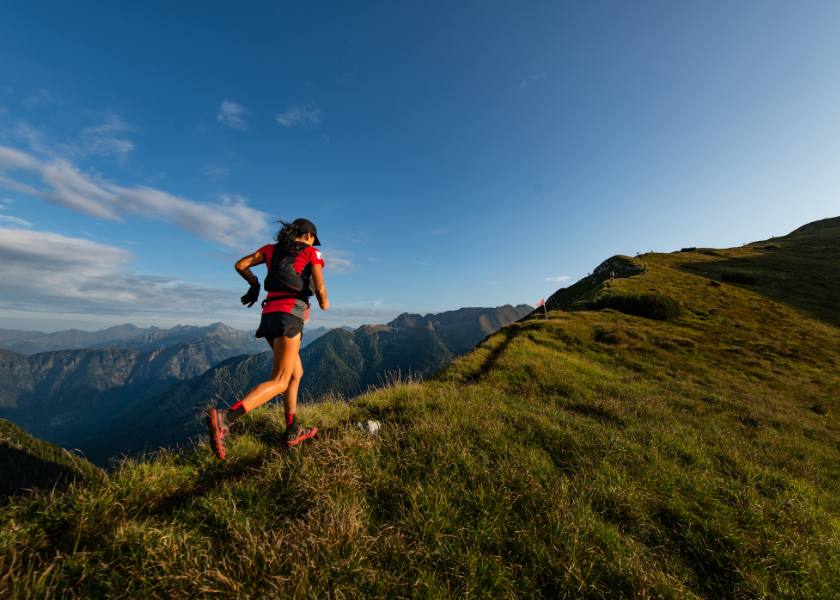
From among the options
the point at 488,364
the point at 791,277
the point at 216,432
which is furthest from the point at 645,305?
the point at 791,277

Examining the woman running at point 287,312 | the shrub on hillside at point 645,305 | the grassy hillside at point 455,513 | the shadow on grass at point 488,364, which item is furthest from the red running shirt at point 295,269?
the shrub on hillside at point 645,305

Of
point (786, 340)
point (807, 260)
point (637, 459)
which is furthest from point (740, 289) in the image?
point (637, 459)

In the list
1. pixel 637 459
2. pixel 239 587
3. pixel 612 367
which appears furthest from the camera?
pixel 612 367

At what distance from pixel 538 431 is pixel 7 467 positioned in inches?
5207

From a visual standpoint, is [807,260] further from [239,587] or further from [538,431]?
[239,587]

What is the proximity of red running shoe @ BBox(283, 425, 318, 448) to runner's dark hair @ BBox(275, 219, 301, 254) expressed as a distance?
3013 mm

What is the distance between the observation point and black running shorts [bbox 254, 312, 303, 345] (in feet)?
17.8

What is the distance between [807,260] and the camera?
170 ft

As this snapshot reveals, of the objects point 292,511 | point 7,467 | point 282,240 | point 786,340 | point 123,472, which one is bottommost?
point 7,467

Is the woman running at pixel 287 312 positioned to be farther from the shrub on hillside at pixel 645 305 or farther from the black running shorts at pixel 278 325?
the shrub on hillside at pixel 645 305

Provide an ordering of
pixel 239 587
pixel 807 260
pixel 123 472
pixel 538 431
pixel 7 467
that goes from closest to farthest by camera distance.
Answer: pixel 239 587
pixel 123 472
pixel 538 431
pixel 807 260
pixel 7 467

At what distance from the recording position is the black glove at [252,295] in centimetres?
620

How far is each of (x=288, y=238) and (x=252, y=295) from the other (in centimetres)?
138

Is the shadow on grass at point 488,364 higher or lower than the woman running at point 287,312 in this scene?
lower
